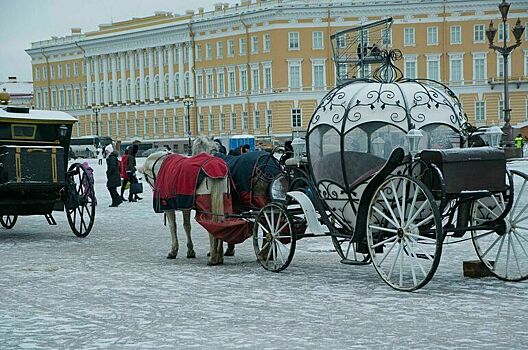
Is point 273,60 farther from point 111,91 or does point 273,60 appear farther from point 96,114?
point 111,91

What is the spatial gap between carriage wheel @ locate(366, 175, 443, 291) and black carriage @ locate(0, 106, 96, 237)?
19.6 ft

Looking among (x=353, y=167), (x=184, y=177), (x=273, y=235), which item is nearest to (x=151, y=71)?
(x=184, y=177)

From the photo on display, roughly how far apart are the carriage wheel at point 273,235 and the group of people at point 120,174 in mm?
11173

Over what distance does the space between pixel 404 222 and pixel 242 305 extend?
1.45 metres

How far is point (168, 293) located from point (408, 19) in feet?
211

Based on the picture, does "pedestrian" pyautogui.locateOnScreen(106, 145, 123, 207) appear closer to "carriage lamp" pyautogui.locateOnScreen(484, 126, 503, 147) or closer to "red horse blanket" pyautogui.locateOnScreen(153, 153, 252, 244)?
"red horse blanket" pyautogui.locateOnScreen(153, 153, 252, 244)

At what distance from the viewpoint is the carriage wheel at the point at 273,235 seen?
9266 mm

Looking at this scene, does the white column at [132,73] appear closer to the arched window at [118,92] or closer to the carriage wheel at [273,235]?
the arched window at [118,92]

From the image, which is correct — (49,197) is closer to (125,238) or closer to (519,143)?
(125,238)

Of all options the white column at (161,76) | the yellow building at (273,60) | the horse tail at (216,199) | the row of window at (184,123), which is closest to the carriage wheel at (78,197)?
the horse tail at (216,199)

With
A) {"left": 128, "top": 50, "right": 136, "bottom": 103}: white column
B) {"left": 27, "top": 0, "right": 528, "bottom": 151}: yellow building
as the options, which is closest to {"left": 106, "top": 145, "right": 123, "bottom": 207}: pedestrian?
{"left": 27, "top": 0, "right": 528, "bottom": 151}: yellow building

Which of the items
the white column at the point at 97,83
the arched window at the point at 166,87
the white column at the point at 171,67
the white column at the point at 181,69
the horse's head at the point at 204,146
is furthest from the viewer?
the white column at the point at 97,83

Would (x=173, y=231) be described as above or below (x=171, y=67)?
below

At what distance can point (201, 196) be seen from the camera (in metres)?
10.1
